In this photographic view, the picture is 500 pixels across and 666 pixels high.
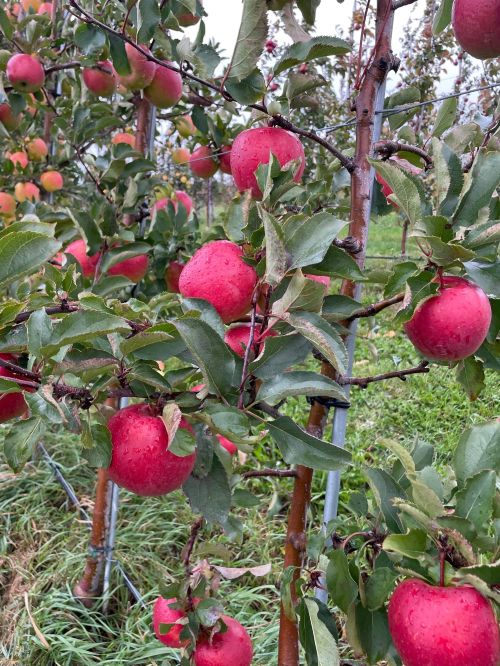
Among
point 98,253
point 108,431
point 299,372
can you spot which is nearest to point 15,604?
point 98,253

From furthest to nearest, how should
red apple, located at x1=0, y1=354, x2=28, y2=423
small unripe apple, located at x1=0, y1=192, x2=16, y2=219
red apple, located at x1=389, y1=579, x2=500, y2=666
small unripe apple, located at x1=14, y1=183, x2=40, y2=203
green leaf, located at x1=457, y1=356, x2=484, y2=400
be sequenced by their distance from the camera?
small unripe apple, located at x1=14, y1=183, x2=40, y2=203 < small unripe apple, located at x1=0, y1=192, x2=16, y2=219 < green leaf, located at x1=457, y1=356, x2=484, y2=400 < red apple, located at x1=0, y1=354, x2=28, y2=423 < red apple, located at x1=389, y1=579, x2=500, y2=666

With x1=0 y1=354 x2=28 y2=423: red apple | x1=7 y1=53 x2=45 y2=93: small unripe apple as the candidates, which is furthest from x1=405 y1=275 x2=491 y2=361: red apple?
x1=7 y1=53 x2=45 y2=93: small unripe apple

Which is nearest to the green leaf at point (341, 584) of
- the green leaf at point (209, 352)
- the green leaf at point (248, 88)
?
A: the green leaf at point (209, 352)

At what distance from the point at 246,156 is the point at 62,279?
11.3 inches

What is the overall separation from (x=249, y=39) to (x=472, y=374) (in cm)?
51

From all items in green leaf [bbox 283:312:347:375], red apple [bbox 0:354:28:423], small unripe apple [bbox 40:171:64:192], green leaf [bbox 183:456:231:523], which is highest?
green leaf [bbox 283:312:347:375]

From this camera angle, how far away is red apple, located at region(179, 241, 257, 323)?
2.11ft

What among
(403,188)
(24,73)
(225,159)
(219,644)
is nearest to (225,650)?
(219,644)

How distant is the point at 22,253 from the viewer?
599 millimetres

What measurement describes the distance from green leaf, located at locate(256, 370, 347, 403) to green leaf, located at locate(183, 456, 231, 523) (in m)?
0.12

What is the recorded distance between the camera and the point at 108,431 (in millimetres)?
604

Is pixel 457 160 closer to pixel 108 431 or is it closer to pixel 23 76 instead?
pixel 108 431

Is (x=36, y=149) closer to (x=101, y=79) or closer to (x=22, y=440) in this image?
(x=101, y=79)

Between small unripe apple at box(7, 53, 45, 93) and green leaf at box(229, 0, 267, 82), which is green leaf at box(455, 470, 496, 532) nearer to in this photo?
green leaf at box(229, 0, 267, 82)
